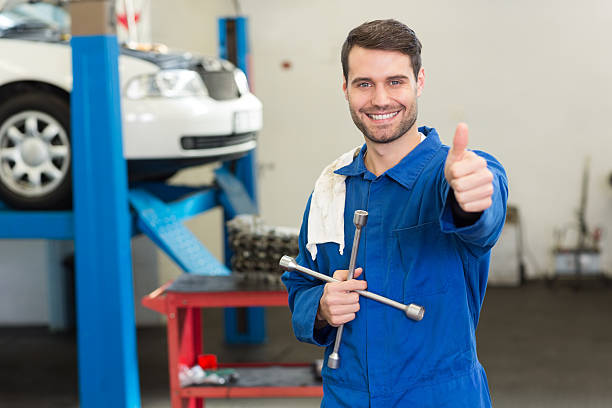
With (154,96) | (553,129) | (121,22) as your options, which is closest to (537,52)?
(553,129)

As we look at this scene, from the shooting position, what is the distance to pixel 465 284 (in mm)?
1403

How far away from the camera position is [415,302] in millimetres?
1374

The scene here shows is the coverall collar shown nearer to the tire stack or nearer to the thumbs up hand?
the thumbs up hand

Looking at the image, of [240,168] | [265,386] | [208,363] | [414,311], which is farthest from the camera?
[240,168]

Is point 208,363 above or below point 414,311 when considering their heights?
below

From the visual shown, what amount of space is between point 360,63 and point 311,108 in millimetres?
5346

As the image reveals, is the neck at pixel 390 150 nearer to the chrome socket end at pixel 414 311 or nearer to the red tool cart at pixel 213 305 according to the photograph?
the chrome socket end at pixel 414 311

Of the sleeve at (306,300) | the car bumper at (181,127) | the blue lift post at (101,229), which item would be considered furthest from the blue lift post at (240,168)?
the sleeve at (306,300)

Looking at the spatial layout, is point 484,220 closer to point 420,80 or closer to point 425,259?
point 425,259

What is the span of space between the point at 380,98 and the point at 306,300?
45 centimetres

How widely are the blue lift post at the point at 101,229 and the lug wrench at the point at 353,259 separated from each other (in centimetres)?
207

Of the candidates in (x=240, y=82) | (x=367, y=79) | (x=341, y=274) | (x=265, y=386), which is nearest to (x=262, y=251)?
(x=265, y=386)

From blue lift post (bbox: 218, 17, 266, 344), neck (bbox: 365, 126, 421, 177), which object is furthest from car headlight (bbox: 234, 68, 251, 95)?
neck (bbox: 365, 126, 421, 177)

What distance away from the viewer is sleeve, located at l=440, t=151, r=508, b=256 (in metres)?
1.19
